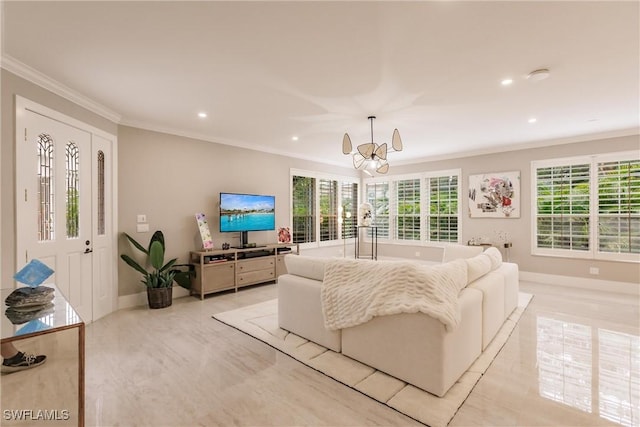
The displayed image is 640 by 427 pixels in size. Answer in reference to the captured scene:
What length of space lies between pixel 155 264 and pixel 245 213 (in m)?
1.73

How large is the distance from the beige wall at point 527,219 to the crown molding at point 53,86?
6.34 meters

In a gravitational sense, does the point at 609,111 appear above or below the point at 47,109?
above

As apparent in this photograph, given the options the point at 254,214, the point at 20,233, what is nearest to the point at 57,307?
the point at 20,233

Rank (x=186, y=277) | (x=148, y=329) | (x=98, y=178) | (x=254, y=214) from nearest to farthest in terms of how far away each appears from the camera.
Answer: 1. (x=148, y=329)
2. (x=98, y=178)
3. (x=186, y=277)
4. (x=254, y=214)

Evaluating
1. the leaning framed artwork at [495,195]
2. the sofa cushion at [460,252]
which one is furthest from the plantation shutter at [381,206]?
the sofa cushion at [460,252]

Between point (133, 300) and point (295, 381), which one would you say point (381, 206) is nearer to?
point (133, 300)

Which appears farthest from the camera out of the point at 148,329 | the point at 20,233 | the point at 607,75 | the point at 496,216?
the point at 496,216

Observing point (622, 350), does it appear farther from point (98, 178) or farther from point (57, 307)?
point (98, 178)

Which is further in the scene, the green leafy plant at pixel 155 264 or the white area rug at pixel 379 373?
the green leafy plant at pixel 155 264

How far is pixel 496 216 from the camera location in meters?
6.02

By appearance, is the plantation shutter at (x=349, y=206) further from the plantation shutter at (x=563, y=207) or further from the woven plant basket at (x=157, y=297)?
the woven plant basket at (x=157, y=297)

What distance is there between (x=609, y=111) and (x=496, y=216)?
256 cm

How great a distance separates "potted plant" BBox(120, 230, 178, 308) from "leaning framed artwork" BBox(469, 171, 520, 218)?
19.4 feet

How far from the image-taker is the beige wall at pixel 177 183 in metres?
4.18
